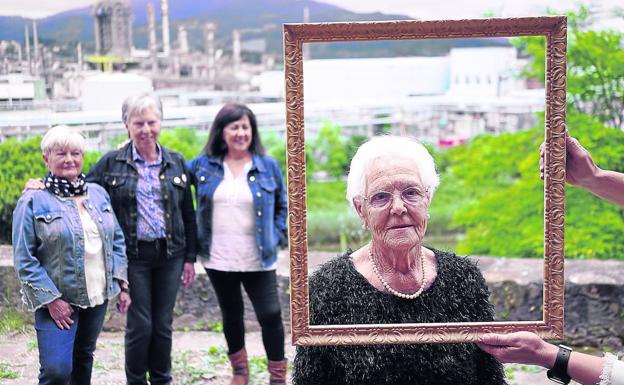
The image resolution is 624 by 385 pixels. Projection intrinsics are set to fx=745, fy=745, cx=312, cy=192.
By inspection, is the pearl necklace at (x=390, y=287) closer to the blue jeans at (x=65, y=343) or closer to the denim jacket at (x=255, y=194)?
the blue jeans at (x=65, y=343)

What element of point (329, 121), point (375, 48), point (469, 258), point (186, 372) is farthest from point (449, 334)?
point (186, 372)

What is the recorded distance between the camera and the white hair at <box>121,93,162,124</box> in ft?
12.5

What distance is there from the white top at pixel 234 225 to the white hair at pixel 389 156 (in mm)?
1829

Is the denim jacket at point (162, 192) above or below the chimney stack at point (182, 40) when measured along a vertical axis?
below

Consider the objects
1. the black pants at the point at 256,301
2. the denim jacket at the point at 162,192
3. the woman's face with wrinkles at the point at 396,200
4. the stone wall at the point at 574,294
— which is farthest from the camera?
the stone wall at the point at 574,294

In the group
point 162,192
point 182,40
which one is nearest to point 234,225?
point 162,192

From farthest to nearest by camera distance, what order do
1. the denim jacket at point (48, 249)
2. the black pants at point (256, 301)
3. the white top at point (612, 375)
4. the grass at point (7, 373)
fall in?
the grass at point (7, 373) < the black pants at point (256, 301) < the denim jacket at point (48, 249) < the white top at point (612, 375)

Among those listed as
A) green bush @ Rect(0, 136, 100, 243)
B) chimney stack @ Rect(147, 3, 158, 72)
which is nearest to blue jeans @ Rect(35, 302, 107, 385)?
green bush @ Rect(0, 136, 100, 243)

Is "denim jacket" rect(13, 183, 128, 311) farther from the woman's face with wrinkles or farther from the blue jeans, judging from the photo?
the woman's face with wrinkles

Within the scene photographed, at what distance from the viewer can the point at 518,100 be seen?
6047 mm

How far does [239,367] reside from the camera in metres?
4.42

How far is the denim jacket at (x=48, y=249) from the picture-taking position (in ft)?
10.7

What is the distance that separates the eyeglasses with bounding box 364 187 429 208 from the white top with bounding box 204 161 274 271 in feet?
6.29

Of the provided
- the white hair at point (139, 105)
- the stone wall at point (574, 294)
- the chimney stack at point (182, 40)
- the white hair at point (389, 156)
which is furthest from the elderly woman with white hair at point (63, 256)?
the chimney stack at point (182, 40)
